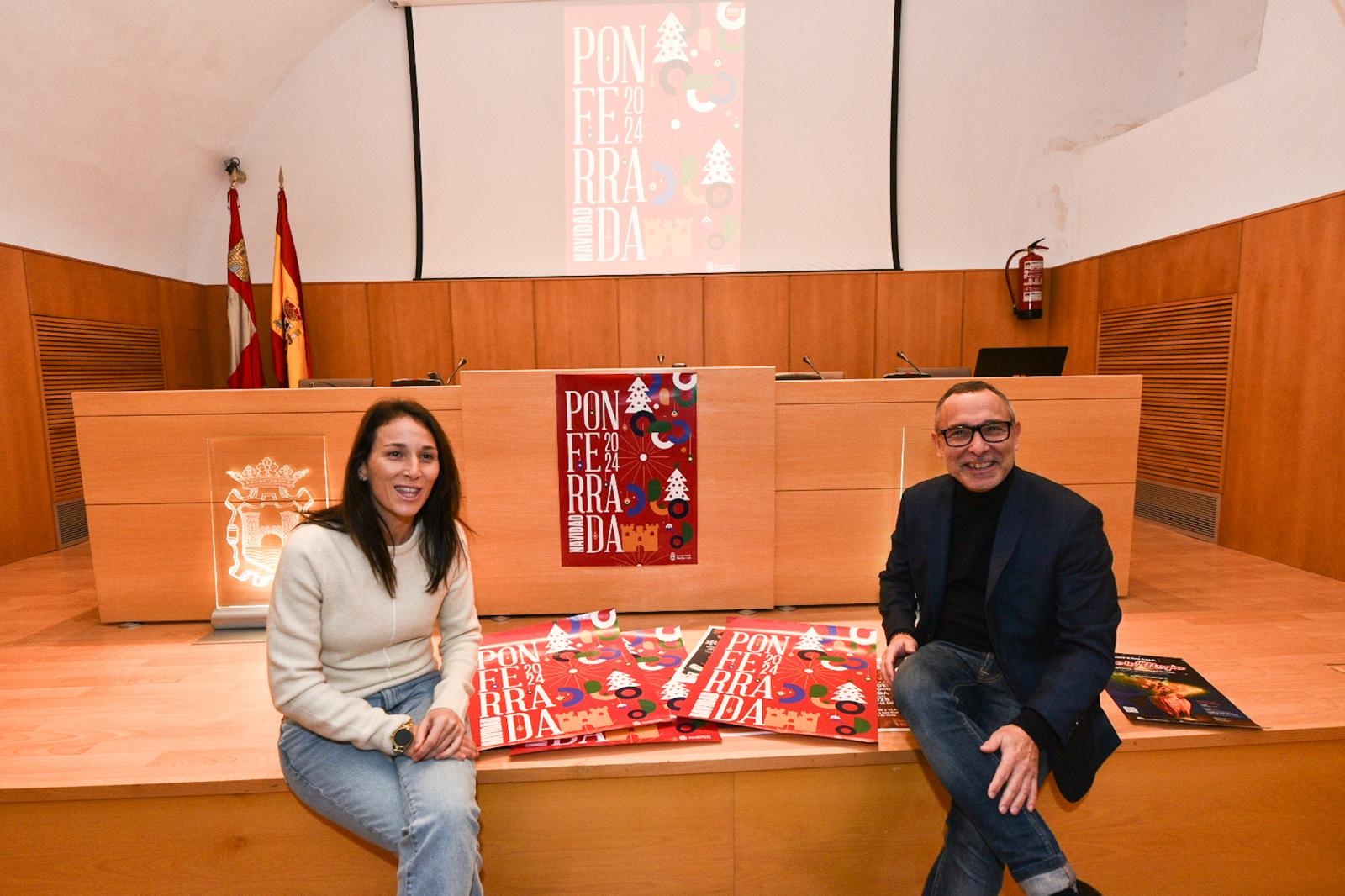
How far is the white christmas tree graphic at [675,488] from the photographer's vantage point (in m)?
2.60

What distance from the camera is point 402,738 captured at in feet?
A: 4.42

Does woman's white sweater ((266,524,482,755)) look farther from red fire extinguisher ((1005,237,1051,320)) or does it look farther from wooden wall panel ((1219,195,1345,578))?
red fire extinguisher ((1005,237,1051,320))

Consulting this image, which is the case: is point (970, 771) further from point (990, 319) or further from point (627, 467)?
point (990, 319)

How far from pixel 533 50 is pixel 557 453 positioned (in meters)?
3.89

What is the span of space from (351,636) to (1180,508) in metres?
4.80

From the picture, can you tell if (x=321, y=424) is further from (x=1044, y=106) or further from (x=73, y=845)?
(x=1044, y=106)

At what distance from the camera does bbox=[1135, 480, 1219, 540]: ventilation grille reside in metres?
3.90

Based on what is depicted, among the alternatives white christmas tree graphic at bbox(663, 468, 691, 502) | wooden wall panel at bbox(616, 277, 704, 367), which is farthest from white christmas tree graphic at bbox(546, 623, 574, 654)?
wooden wall panel at bbox(616, 277, 704, 367)

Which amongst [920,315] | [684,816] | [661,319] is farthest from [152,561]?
[920,315]

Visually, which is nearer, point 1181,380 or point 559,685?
point 559,685

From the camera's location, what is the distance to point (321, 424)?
263 cm

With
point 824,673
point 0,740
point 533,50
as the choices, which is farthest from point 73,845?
point 533,50

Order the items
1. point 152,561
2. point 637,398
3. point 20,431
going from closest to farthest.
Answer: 1. point 637,398
2. point 152,561
3. point 20,431

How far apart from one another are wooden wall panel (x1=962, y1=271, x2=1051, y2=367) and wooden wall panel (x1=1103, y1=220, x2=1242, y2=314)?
58cm
